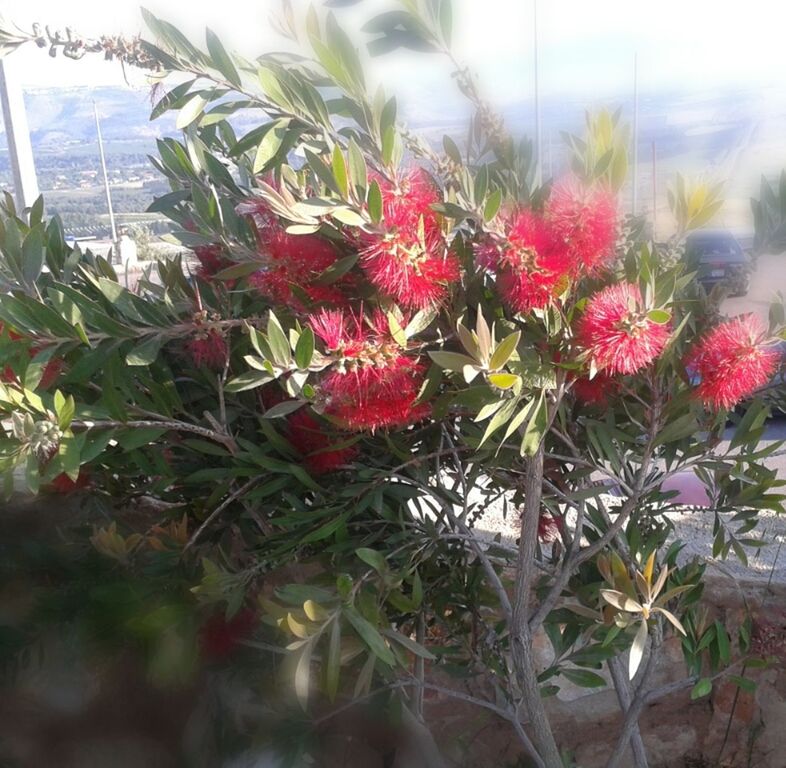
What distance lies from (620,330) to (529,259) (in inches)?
4.9

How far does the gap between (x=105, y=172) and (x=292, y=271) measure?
239cm

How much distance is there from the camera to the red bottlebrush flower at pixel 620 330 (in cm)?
94

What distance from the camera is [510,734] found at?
207 cm

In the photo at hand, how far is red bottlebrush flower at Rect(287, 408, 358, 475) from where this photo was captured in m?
1.30

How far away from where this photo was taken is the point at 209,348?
1196mm

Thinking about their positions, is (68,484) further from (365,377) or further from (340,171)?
(340,171)

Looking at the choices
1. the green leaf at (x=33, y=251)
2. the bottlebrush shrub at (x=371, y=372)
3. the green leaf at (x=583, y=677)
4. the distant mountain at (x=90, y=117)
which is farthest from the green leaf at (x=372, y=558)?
the distant mountain at (x=90, y=117)

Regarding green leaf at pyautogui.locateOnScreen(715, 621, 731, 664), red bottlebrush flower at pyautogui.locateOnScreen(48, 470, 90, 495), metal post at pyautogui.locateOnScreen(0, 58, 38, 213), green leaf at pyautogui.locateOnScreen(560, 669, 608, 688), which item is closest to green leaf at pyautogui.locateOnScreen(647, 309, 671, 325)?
green leaf at pyautogui.locateOnScreen(560, 669, 608, 688)

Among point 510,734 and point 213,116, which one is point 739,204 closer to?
point 213,116

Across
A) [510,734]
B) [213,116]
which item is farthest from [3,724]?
[213,116]

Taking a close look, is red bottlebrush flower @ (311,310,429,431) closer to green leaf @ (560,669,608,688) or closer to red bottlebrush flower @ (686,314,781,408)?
red bottlebrush flower @ (686,314,781,408)

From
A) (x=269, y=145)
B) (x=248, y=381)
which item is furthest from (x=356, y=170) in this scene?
(x=248, y=381)

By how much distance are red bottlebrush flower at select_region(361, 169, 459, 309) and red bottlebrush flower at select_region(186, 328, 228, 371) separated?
0.78 feet

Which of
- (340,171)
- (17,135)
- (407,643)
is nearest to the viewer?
(340,171)
